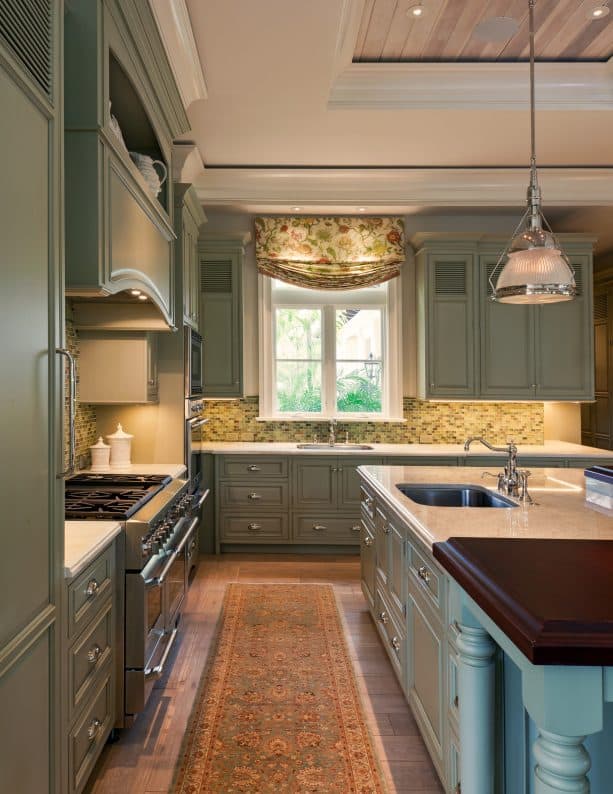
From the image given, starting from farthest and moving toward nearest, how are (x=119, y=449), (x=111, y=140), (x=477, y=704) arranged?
(x=119, y=449) → (x=111, y=140) → (x=477, y=704)

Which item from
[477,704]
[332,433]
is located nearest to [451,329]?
[332,433]

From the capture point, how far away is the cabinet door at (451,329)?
5.05 meters

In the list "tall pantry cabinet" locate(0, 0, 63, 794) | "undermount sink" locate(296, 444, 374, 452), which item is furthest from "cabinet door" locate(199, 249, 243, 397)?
"tall pantry cabinet" locate(0, 0, 63, 794)

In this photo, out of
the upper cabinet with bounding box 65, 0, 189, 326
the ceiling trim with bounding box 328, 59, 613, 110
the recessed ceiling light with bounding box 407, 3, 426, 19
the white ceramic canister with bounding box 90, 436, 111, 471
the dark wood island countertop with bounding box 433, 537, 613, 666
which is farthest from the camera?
the white ceramic canister with bounding box 90, 436, 111, 471

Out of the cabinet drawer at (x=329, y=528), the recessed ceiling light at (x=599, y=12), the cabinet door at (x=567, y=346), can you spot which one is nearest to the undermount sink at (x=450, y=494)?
the cabinet drawer at (x=329, y=528)

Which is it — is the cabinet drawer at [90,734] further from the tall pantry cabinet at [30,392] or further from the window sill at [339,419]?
the window sill at [339,419]

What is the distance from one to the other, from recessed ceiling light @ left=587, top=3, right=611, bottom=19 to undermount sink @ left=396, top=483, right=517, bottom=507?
7.72ft

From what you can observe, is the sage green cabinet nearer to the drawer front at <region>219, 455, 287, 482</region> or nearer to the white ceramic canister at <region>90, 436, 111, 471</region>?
the drawer front at <region>219, 455, 287, 482</region>

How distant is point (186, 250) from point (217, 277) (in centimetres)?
93

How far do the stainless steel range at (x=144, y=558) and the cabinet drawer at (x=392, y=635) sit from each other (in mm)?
998

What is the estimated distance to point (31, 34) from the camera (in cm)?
145

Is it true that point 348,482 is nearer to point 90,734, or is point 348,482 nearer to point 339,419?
point 339,419

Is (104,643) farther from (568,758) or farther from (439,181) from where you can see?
(439,181)

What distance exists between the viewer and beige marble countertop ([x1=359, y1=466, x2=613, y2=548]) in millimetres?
1972
